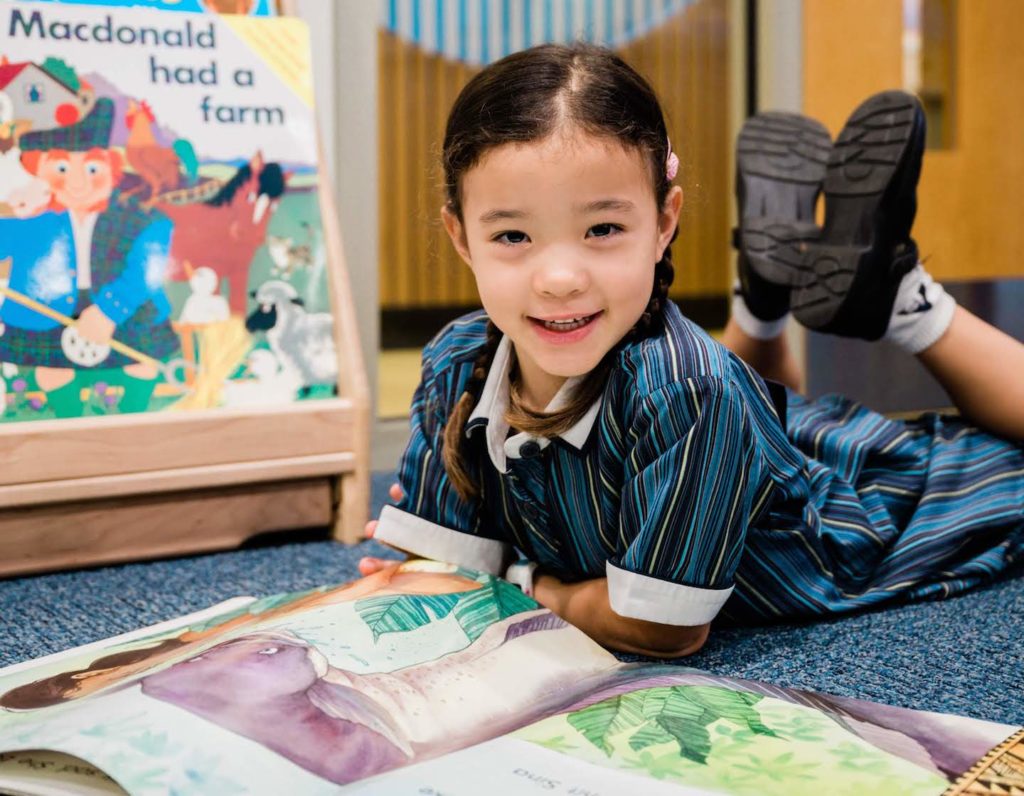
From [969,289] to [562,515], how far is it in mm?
1073

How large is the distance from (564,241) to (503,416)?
144 mm

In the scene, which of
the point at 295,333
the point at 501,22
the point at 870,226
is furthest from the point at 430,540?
the point at 501,22

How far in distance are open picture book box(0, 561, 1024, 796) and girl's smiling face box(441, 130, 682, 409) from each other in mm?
182

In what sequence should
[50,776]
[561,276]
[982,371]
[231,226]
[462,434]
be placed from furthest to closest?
[231,226] → [982,371] → [462,434] → [561,276] → [50,776]

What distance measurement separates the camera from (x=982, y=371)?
3.38 ft

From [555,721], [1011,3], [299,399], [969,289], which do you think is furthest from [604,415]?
[1011,3]

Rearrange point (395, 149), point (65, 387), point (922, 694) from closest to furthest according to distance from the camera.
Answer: point (922, 694)
point (65, 387)
point (395, 149)

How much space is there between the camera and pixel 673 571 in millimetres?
713

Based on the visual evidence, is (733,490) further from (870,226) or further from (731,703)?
(870,226)

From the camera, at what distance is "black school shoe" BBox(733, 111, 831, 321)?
1.13 m

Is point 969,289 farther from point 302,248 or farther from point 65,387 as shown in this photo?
point 65,387

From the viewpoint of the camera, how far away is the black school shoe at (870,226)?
3.38ft

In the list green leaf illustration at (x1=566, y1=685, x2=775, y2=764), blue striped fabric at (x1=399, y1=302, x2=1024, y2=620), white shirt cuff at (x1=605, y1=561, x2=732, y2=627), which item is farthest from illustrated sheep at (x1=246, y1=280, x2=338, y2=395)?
green leaf illustration at (x1=566, y1=685, x2=775, y2=764)

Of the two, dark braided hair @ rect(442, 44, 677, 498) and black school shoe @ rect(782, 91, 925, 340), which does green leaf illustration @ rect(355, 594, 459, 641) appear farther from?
black school shoe @ rect(782, 91, 925, 340)
